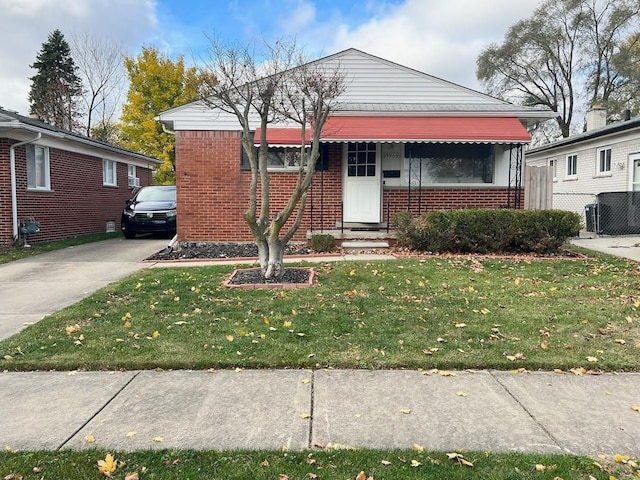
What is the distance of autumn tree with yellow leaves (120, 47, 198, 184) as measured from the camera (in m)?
30.8

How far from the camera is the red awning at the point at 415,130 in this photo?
Answer: 423 inches

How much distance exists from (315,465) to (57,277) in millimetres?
7670

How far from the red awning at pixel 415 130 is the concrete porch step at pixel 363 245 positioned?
236 cm

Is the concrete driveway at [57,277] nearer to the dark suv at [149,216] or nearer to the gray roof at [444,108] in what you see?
the dark suv at [149,216]

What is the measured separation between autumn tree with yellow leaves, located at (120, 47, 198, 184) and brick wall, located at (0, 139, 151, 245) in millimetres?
11867

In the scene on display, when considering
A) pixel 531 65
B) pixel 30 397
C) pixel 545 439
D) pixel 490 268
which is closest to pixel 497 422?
pixel 545 439

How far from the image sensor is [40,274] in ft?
29.8

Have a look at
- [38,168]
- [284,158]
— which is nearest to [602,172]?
[284,158]

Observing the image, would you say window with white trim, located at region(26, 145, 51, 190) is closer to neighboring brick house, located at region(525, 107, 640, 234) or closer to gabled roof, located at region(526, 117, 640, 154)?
neighboring brick house, located at region(525, 107, 640, 234)

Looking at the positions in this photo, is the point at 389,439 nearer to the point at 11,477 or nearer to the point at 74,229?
the point at 11,477

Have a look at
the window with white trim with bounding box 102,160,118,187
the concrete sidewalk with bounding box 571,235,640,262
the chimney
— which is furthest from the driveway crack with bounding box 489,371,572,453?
the chimney

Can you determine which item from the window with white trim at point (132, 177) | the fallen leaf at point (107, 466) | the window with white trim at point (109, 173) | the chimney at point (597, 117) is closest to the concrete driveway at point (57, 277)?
the fallen leaf at point (107, 466)

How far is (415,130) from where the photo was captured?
36.4 ft

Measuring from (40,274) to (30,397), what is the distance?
6.13m
